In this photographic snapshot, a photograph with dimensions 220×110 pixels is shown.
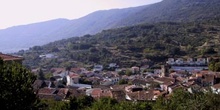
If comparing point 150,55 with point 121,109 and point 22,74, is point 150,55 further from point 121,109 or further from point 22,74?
point 22,74

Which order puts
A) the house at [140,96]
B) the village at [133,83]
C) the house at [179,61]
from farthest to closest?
1. the house at [179,61]
2. the village at [133,83]
3. the house at [140,96]

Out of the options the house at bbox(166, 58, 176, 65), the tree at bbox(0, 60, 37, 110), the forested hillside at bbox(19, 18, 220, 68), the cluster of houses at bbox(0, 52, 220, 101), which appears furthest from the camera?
the forested hillside at bbox(19, 18, 220, 68)

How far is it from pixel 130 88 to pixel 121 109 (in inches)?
853

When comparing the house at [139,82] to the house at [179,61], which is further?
the house at [179,61]

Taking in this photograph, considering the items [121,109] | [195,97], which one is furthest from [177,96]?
[121,109]

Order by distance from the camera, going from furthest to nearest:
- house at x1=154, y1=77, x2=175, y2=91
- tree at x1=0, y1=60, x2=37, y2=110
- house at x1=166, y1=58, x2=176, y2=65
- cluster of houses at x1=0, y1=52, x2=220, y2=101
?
house at x1=166, y1=58, x2=176, y2=65, house at x1=154, y1=77, x2=175, y2=91, cluster of houses at x1=0, y1=52, x2=220, y2=101, tree at x1=0, y1=60, x2=37, y2=110

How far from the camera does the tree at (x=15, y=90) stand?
13.3m

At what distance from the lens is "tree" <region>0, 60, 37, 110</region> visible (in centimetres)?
1331

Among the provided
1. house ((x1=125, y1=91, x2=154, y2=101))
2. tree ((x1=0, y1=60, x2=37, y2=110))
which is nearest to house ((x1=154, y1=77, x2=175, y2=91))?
house ((x1=125, y1=91, x2=154, y2=101))

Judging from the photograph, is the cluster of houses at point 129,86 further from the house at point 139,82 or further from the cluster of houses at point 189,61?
the cluster of houses at point 189,61

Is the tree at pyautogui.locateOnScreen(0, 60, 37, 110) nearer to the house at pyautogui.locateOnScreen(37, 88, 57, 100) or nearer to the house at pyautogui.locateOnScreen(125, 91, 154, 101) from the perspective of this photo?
the house at pyautogui.locateOnScreen(125, 91, 154, 101)

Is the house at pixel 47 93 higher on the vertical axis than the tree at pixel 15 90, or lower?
lower

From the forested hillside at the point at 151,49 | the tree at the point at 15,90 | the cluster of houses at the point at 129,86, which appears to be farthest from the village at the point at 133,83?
the forested hillside at the point at 151,49

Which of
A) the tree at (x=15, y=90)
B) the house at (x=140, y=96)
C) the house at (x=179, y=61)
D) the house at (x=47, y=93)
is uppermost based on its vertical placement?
the tree at (x=15, y=90)
